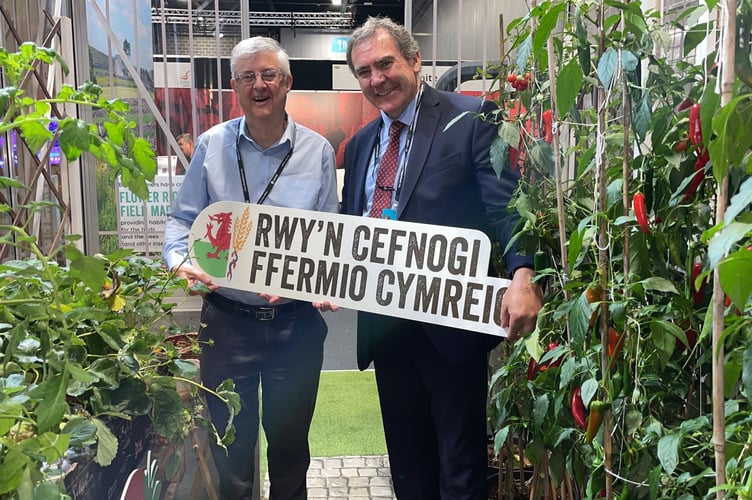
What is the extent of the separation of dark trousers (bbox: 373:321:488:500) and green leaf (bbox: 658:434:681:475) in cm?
88

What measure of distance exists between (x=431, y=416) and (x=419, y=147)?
2.48 feet

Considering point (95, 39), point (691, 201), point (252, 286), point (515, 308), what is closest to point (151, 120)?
point (95, 39)

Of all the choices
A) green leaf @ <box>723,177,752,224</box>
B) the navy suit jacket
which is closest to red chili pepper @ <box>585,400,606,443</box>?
green leaf @ <box>723,177,752,224</box>

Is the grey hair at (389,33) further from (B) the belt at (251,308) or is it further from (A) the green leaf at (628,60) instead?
(A) the green leaf at (628,60)

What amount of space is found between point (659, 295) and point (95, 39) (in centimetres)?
249

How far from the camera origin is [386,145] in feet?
6.22

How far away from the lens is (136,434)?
1145mm

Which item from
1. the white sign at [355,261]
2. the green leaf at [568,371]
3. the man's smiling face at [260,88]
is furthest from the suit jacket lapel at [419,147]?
the green leaf at [568,371]

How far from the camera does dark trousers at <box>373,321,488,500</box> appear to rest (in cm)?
180

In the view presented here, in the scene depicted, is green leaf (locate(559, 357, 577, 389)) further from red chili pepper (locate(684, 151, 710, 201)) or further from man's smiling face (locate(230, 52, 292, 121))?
man's smiling face (locate(230, 52, 292, 121))

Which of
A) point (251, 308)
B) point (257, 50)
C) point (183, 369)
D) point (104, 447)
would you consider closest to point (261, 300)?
point (251, 308)

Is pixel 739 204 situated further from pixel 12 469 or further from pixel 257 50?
pixel 257 50

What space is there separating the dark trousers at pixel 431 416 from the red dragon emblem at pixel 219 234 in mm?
526

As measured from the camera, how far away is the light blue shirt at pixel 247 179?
1.99 meters
